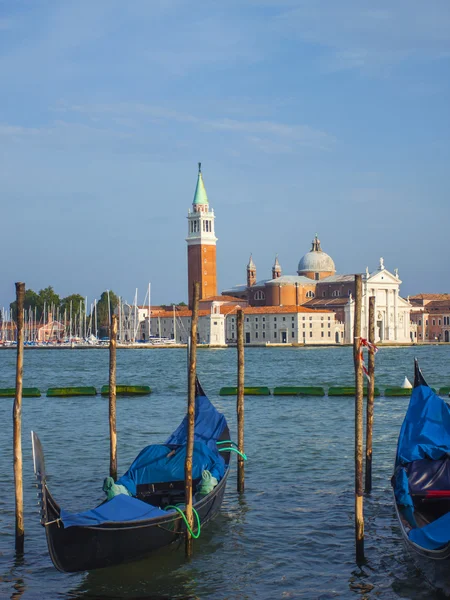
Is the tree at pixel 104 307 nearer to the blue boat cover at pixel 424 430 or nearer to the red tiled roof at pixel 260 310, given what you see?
the red tiled roof at pixel 260 310

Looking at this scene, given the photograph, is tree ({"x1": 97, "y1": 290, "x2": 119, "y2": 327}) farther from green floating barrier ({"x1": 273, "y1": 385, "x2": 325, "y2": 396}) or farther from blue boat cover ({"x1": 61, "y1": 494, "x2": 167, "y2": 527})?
blue boat cover ({"x1": 61, "y1": 494, "x2": 167, "y2": 527})

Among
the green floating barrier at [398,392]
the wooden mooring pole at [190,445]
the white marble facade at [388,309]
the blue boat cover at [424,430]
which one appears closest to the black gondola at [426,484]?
the blue boat cover at [424,430]

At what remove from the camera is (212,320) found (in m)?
70.1

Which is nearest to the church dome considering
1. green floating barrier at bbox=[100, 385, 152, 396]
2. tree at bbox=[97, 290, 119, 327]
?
tree at bbox=[97, 290, 119, 327]

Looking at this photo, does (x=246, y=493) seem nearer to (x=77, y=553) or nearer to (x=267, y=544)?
(x=267, y=544)

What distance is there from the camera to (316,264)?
78.4 meters

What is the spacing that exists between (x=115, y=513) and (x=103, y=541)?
0.25m

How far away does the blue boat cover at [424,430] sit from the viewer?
28.1 ft

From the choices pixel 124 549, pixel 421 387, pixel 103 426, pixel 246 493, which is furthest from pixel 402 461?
pixel 103 426

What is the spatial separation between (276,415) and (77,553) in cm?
1191

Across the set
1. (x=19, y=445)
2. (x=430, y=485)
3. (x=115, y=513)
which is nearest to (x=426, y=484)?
(x=430, y=485)

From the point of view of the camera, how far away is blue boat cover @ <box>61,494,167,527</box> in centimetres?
636

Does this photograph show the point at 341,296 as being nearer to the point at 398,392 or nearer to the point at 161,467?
the point at 398,392

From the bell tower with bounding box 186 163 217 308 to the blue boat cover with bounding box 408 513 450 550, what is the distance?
66877 mm
